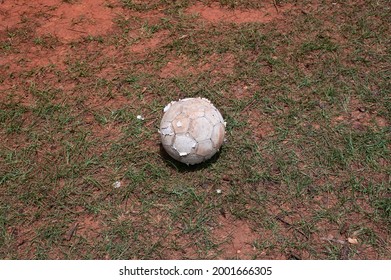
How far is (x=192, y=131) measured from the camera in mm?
3320

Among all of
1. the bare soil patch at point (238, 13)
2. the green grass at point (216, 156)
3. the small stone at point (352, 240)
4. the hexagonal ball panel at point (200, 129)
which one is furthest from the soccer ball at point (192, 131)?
the bare soil patch at point (238, 13)

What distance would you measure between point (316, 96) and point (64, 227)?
8.47 feet

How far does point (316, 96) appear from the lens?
4141mm

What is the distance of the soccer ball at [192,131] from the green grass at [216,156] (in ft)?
0.88

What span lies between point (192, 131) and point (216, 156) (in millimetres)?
489

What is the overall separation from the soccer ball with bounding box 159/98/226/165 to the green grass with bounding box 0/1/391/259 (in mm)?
269

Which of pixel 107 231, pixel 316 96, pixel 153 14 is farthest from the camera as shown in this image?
pixel 153 14

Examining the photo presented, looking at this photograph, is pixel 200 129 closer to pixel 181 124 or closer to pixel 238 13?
pixel 181 124

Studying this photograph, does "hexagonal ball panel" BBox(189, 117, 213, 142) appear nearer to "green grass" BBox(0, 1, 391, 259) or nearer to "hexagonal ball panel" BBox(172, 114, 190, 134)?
"hexagonal ball panel" BBox(172, 114, 190, 134)

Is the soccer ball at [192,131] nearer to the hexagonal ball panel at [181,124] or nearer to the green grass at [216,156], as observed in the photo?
the hexagonal ball panel at [181,124]

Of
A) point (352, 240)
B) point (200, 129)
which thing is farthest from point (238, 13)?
point (352, 240)

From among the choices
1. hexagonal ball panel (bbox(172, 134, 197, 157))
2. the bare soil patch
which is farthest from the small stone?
the bare soil patch

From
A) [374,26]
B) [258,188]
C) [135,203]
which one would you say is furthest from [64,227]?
[374,26]

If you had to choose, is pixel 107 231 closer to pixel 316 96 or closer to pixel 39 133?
pixel 39 133
